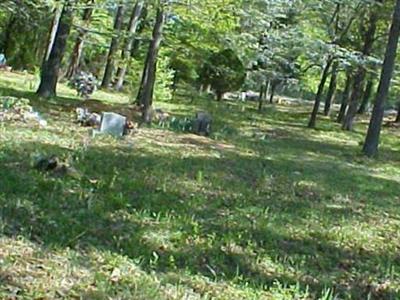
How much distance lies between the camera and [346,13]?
22047 millimetres

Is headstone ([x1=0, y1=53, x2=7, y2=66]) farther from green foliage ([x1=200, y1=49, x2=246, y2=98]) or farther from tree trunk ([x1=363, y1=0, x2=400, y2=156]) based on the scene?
tree trunk ([x1=363, y1=0, x2=400, y2=156])

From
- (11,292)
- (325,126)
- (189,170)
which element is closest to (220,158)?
(189,170)

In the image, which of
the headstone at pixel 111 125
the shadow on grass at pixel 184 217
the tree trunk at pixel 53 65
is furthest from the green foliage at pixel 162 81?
the shadow on grass at pixel 184 217

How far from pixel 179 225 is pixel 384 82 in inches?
389

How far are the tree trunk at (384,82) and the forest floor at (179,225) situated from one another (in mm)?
4211

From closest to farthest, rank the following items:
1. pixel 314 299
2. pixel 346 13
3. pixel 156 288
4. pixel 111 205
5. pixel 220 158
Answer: pixel 156 288, pixel 314 299, pixel 111 205, pixel 220 158, pixel 346 13

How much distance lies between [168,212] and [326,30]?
1870 cm

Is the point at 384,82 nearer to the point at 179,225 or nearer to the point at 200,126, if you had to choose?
the point at 200,126

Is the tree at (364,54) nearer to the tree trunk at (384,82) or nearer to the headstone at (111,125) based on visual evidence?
the tree trunk at (384,82)

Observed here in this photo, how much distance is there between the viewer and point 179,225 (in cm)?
560

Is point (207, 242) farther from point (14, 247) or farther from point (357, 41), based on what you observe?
point (357, 41)

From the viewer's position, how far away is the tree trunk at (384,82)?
14102 millimetres

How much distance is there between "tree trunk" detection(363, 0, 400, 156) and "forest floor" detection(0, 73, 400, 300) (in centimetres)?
421

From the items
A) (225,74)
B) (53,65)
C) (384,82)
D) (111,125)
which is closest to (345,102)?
(225,74)
